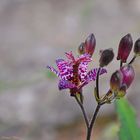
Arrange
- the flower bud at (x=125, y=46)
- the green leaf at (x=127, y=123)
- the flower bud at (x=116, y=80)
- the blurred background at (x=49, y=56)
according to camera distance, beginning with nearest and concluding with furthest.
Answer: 1. the flower bud at (x=116, y=80)
2. the flower bud at (x=125, y=46)
3. the green leaf at (x=127, y=123)
4. the blurred background at (x=49, y=56)

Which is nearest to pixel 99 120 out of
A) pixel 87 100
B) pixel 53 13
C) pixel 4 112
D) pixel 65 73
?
pixel 87 100

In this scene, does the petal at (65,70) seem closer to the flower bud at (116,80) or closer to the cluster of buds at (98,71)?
the cluster of buds at (98,71)

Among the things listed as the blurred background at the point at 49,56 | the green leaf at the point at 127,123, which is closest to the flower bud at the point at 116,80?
the green leaf at the point at 127,123

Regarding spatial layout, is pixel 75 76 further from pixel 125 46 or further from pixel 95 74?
pixel 125 46

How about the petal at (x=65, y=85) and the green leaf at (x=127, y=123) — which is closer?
the petal at (x=65, y=85)

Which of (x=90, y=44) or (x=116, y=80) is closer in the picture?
(x=116, y=80)

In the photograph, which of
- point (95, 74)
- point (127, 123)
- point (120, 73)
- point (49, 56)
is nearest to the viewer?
point (120, 73)

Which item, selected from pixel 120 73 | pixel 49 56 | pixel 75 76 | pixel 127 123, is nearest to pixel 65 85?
pixel 75 76
